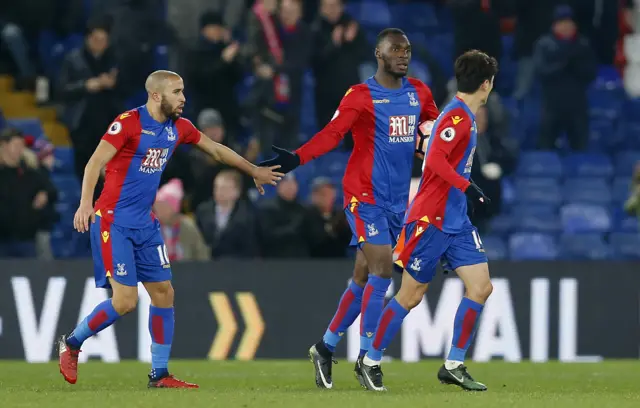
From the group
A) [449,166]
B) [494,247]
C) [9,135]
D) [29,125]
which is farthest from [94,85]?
[449,166]

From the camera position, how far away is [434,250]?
32.2ft

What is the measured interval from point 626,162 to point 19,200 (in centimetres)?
773

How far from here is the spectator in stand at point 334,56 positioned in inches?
677

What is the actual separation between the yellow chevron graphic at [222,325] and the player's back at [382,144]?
4.28m

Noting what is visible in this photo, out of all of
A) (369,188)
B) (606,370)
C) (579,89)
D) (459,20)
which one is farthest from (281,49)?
(369,188)

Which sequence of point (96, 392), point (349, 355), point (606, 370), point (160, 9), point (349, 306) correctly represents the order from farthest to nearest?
point (160, 9)
point (349, 355)
point (606, 370)
point (349, 306)
point (96, 392)

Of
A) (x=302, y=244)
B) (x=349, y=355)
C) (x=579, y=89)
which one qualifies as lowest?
(x=349, y=355)

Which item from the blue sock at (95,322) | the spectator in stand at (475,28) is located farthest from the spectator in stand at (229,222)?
the blue sock at (95,322)

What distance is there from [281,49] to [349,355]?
4.52 metres

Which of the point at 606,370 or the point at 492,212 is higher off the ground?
the point at 492,212

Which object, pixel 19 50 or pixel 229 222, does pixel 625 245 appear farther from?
pixel 19 50

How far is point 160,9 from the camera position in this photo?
19125mm

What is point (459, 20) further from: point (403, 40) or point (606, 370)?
point (403, 40)

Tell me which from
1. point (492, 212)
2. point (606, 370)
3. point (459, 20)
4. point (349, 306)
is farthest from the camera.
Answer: point (459, 20)
